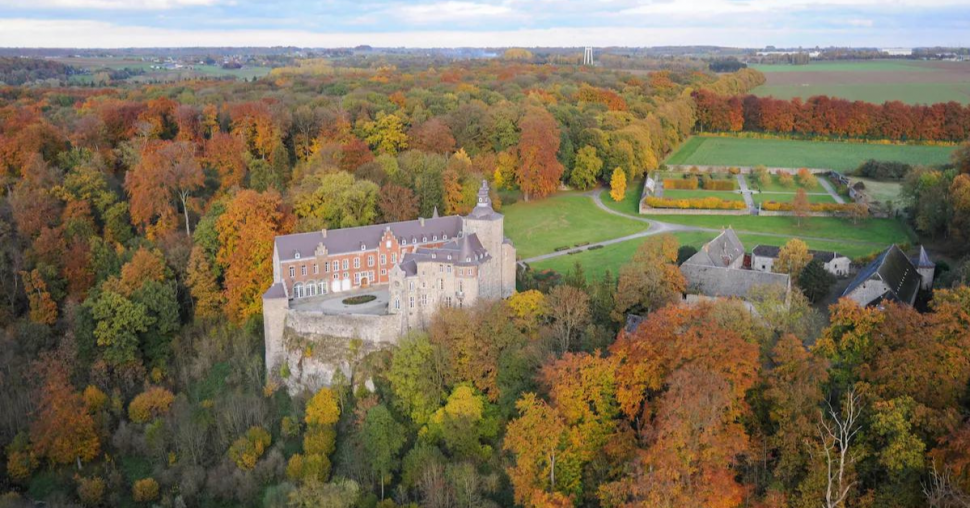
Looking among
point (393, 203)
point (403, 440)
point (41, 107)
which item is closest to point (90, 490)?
point (403, 440)

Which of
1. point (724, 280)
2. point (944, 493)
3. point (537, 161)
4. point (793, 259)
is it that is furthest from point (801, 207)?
point (944, 493)

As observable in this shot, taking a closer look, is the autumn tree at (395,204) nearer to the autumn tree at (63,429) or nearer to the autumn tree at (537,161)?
the autumn tree at (537,161)

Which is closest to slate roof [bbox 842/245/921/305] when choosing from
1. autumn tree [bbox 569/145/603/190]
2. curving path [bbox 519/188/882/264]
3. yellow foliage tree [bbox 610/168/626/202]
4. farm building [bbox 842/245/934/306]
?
farm building [bbox 842/245/934/306]

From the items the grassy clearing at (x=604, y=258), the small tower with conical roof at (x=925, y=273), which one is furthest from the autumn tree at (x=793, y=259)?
the grassy clearing at (x=604, y=258)

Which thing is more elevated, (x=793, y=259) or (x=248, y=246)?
(x=248, y=246)

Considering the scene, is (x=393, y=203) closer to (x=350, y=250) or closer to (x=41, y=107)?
(x=350, y=250)

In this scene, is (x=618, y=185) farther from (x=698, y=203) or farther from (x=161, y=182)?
(x=161, y=182)

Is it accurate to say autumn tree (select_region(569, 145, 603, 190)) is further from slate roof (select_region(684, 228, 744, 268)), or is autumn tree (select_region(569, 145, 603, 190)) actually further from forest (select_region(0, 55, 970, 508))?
slate roof (select_region(684, 228, 744, 268))
